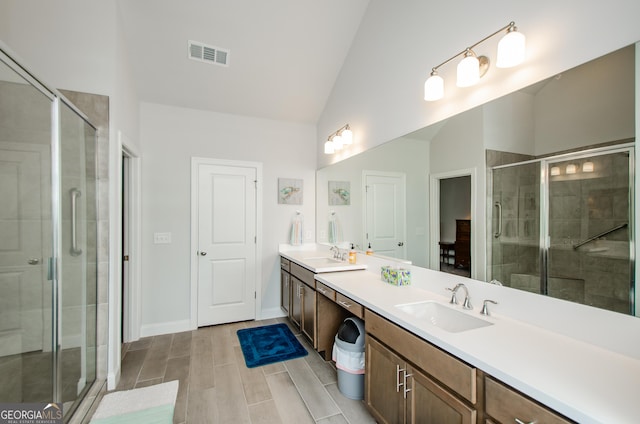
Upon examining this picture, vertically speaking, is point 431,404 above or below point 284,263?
below

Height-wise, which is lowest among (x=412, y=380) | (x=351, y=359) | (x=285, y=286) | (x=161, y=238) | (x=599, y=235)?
(x=351, y=359)

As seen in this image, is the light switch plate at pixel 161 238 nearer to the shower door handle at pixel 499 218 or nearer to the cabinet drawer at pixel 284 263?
the cabinet drawer at pixel 284 263

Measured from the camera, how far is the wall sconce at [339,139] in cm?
299

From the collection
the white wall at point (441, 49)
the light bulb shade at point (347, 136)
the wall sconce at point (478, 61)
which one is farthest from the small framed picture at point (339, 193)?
the wall sconce at point (478, 61)

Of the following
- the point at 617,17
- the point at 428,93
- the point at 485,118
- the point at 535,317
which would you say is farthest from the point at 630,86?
the point at 535,317

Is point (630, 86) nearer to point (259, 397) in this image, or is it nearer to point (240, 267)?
point (259, 397)

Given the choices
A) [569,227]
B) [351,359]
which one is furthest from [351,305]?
[569,227]

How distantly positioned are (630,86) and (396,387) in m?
1.64

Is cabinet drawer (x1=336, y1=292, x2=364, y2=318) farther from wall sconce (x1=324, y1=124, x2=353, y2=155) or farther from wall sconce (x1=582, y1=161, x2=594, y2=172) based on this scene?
wall sconce (x1=324, y1=124, x2=353, y2=155)

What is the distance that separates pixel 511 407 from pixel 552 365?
0.22 m

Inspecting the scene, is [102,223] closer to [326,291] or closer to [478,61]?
[326,291]

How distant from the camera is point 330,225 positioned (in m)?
3.63

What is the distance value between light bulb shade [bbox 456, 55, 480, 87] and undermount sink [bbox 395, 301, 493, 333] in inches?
49.7

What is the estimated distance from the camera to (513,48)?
131cm
